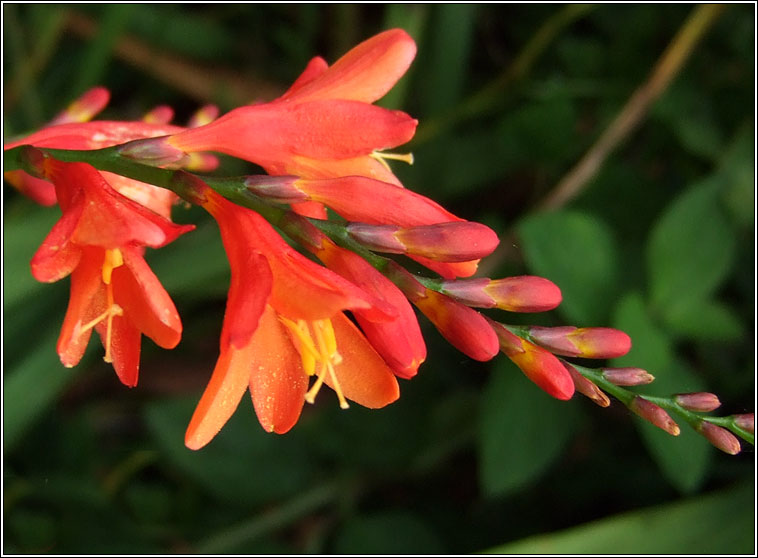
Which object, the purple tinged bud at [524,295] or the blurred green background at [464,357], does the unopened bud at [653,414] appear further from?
the blurred green background at [464,357]

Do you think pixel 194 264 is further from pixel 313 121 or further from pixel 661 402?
pixel 661 402

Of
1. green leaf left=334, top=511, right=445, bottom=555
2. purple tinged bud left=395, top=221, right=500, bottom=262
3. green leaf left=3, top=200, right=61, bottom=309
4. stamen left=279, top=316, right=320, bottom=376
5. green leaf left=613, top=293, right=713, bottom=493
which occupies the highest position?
purple tinged bud left=395, top=221, right=500, bottom=262

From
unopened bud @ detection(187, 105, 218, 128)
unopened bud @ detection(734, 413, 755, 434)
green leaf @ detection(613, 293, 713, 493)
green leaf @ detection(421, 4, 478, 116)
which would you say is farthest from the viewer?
green leaf @ detection(421, 4, 478, 116)

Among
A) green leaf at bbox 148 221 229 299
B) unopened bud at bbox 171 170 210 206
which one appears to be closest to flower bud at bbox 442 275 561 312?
unopened bud at bbox 171 170 210 206

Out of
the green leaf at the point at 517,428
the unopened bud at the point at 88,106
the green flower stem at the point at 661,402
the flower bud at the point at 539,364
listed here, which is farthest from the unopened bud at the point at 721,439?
the unopened bud at the point at 88,106

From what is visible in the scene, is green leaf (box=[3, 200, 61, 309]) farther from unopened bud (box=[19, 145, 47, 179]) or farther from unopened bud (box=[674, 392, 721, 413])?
unopened bud (box=[674, 392, 721, 413])
